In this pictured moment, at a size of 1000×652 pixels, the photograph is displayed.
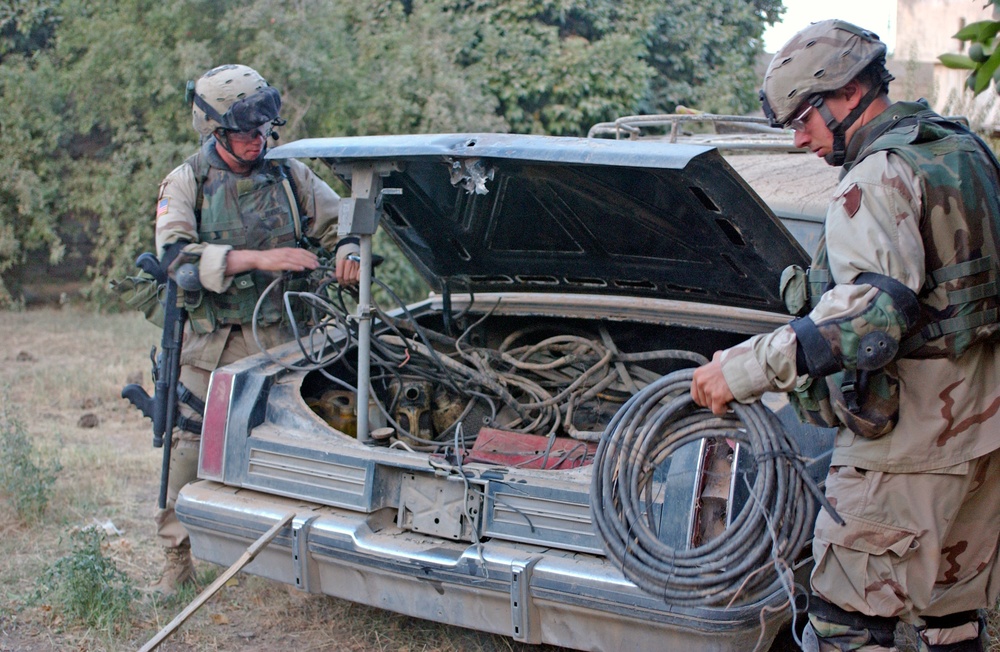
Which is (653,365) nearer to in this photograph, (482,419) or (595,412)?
(595,412)

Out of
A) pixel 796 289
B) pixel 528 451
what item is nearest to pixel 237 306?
pixel 528 451

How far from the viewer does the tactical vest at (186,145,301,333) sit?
435 cm

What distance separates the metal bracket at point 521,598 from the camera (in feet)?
9.94

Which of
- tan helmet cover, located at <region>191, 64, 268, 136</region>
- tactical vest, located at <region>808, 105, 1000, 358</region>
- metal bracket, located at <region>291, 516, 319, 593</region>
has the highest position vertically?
tan helmet cover, located at <region>191, 64, 268, 136</region>

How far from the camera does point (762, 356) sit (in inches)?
99.5

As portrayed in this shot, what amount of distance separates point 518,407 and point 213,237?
1498 mm

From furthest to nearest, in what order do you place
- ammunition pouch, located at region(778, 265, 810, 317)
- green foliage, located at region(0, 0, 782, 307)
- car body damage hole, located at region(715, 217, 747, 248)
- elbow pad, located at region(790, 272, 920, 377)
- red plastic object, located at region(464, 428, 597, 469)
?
green foliage, located at region(0, 0, 782, 307), red plastic object, located at region(464, 428, 597, 469), car body damage hole, located at region(715, 217, 747, 248), ammunition pouch, located at region(778, 265, 810, 317), elbow pad, located at region(790, 272, 920, 377)

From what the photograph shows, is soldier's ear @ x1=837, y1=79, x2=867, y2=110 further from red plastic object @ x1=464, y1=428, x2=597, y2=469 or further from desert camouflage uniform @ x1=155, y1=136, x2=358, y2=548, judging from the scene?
desert camouflage uniform @ x1=155, y1=136, x2=358, y2=548

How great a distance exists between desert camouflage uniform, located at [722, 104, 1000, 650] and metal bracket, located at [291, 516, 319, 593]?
1577 millimetres

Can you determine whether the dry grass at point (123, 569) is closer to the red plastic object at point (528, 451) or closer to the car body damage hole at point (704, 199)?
the red plastic object at point (528, 451)

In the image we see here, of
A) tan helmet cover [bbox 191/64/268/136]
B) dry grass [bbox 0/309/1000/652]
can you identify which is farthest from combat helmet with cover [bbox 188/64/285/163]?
dry grass [bbox 0/309/1000/652]

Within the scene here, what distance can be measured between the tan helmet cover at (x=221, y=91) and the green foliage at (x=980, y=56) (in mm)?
3187

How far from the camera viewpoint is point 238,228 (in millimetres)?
4363

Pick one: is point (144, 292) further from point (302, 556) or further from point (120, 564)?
point (302, 556)
